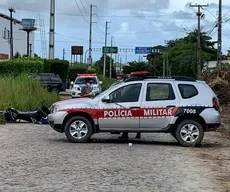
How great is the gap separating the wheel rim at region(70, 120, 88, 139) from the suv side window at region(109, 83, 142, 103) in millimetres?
1093

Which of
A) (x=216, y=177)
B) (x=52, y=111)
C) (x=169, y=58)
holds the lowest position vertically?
(x=216, y=177)

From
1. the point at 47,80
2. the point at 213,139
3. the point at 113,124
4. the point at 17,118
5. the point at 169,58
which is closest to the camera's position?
the point at 113,124

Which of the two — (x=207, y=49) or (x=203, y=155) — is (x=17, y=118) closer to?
(x=203, y=155)

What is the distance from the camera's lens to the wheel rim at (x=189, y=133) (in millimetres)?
14312

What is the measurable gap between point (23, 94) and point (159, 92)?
438 inches

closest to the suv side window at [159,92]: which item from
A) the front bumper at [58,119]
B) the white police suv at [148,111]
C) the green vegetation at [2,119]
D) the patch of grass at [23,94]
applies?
the white police suv at [148,111]

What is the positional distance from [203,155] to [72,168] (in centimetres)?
392

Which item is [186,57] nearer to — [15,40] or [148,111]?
A: [15,40]

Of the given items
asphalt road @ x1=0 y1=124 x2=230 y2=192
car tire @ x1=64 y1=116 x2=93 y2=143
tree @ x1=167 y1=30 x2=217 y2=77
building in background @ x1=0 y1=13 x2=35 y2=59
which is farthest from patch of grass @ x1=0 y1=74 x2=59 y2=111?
tree @ x1=167 y1=30 x2=217 y2=77

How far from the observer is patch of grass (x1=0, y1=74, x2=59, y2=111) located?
76.5 feet

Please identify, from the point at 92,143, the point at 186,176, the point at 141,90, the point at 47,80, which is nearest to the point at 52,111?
the point at 92,143

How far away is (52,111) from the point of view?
48.9ft

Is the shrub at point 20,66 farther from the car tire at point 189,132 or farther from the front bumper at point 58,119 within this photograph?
the car tire at point 189,132

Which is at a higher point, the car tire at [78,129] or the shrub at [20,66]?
the shrub at [20,66]
